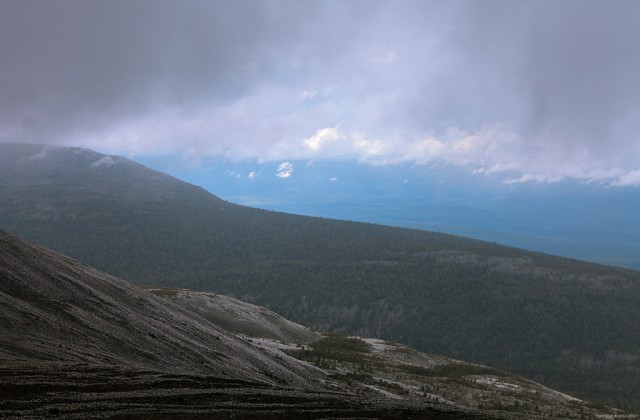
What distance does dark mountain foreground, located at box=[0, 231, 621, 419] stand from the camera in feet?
65.8

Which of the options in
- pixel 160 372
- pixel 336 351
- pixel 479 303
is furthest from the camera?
pixel 479 303

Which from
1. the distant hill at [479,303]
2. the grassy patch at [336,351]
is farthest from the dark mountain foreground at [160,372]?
the distant hill at [479,303]

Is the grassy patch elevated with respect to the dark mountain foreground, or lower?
lower

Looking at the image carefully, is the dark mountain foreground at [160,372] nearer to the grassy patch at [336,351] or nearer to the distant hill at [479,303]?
the grassy patch at [336,351]

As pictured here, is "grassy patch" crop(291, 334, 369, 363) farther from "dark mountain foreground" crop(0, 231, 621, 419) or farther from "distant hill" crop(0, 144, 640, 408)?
"distant hill" crop(0, 144, 640, 408)

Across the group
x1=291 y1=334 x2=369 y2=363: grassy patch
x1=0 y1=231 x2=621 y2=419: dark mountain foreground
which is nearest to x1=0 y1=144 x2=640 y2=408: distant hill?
x1=291 y1=334 x2=369 y2=363: grassy patch

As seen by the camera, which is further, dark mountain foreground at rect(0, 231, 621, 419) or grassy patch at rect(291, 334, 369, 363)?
grassy patch at rect(291, 334, 369, 363)

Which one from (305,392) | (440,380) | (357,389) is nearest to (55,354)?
(305,392)

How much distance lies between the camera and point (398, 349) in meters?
76.6

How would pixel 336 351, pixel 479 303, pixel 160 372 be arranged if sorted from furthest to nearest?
1. pixel 479 303
2. pixel 336 351
3. pixel 160 372

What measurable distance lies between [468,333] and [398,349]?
252 feet

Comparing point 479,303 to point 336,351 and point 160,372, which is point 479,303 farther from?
point 160,372

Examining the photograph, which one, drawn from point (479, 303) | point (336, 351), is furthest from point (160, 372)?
point (479, 303)

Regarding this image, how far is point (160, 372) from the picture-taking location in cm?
2506
